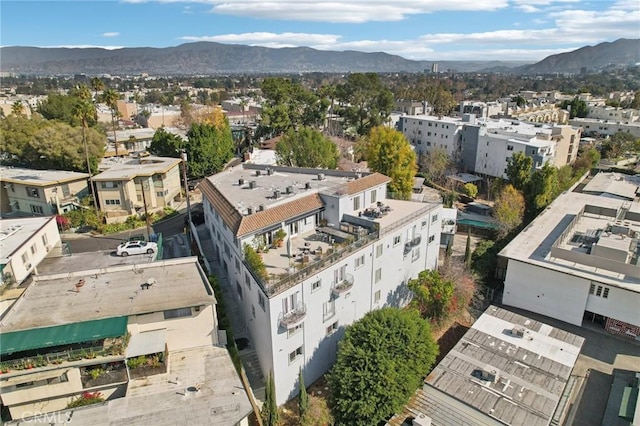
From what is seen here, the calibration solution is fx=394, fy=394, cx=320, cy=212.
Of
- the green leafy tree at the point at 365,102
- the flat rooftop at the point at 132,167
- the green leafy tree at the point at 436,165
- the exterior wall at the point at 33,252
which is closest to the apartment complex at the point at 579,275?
the green leafy tree at the point at 436,165

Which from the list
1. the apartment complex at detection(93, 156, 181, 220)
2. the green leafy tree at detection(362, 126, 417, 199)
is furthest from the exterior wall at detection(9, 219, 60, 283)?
the green leafy tree at detection(362, 126, 417, 199)

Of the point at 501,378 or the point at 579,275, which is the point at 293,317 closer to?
the point at 501,378

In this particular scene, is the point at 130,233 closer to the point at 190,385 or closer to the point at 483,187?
the point at 190,385

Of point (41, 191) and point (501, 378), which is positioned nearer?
point (501, 378)

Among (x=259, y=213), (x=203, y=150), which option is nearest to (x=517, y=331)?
(x=259, y=213)

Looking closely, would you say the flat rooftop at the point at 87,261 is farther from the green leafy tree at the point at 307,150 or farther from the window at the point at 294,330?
the green leafy tree at the point at 307,150

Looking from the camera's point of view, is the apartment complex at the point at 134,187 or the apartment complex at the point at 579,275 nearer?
the apartment complex at the point at 579,275

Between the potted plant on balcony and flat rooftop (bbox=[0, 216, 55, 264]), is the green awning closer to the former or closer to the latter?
flat rooftop (bbox=[0, 216, 55, 264])
